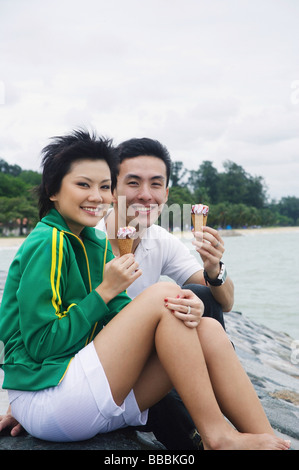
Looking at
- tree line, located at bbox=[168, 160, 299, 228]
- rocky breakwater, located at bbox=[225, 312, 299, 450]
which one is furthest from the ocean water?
tree line, located at bbox=[168, 160, 299, 228]

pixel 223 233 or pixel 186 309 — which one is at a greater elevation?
pixel 186 309

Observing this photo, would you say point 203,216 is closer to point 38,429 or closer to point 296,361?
point 38,429

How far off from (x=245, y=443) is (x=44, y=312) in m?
0.92

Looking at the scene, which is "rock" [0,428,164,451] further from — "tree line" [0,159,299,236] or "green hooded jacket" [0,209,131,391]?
"tree line" [0,159,299,236]

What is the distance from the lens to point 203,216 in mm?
2674

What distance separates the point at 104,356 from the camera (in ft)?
6.18

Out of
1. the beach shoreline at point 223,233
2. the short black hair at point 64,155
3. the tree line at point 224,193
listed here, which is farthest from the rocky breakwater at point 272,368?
the tree line at point 224,193

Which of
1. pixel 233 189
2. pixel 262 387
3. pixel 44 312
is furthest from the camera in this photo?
pixel 233 189

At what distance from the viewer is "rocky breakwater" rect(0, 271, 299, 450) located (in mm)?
2082

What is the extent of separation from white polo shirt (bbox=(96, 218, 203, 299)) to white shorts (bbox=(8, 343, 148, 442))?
1121 mm

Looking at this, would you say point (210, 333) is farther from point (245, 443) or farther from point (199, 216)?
point (199, 216)

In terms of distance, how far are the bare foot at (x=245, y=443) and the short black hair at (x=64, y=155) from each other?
1.27 m

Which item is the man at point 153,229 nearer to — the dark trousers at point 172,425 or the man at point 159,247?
the man at point 159,247

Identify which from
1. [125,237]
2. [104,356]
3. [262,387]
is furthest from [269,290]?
[104,356]
